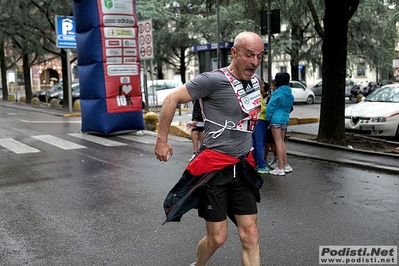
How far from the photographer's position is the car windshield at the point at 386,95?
13.6 m

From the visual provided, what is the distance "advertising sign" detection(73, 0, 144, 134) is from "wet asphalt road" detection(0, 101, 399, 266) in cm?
370

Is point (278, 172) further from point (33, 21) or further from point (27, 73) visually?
point (27, 73)

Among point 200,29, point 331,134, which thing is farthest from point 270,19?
point 200,29

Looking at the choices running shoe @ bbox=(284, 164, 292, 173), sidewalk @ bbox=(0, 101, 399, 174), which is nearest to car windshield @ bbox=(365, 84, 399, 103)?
sidewalk @ bbox=(0, 101, 399, 174)

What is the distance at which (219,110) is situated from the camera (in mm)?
3645

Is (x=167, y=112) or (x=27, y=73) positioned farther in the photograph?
(x=27, y=73)

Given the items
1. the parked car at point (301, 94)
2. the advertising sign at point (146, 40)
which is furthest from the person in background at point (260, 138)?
the parked car at point (301, 94)

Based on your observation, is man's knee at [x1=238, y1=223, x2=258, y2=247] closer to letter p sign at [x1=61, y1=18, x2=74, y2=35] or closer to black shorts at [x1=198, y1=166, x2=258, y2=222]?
black shorts at [x1=198, y1=166, x2=258, y2=222]

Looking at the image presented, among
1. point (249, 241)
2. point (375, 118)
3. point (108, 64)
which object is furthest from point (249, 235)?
point (108, 64)

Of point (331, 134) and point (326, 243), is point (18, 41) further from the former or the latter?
point (326, 243)

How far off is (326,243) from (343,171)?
4.12 metres

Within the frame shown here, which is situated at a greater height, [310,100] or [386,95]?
[386,95]

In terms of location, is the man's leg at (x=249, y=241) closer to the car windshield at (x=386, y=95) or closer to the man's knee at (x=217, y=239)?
the man's knee at (x=217, y=239)

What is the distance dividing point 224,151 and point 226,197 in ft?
1.13
